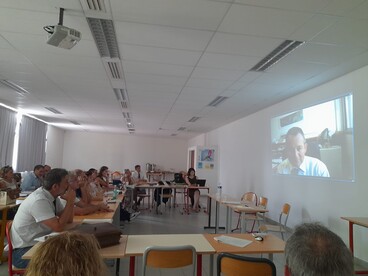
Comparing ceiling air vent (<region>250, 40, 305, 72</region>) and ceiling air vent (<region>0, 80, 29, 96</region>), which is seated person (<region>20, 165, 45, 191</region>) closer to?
ceiling air vent (<region>0, 80, 29, 96</region>)

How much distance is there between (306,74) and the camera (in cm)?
404

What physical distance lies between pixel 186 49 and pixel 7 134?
717 cm

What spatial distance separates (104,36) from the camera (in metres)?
3.01

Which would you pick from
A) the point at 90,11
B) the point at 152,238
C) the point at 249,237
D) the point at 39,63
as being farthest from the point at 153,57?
the point at 249,237

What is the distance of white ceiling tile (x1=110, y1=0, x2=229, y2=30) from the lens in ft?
7.64

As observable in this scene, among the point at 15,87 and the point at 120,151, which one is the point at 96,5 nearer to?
the point at 15,87

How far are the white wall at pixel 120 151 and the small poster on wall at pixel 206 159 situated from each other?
577 cm

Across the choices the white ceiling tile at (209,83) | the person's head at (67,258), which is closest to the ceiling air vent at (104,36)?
the white ceiling tile at (209,83)

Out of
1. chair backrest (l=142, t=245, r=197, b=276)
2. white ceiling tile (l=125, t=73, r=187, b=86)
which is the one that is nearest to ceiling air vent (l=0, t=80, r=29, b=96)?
white ceiling tile (l=125, t=73, r=187, b=86)

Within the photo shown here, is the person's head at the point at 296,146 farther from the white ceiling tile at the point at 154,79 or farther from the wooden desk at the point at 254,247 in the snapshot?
the wooden desk at the point at 254,247

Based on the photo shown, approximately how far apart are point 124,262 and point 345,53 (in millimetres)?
4217

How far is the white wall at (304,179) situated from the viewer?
3697 millimetres

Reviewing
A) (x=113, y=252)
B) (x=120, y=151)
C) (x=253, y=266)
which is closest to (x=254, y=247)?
(x=253, y=266)

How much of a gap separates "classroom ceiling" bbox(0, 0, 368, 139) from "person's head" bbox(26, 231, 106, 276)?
2191 millimetres
